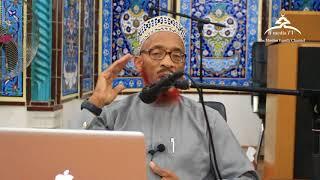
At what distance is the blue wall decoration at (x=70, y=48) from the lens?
375 cm

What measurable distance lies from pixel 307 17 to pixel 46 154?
1646mm

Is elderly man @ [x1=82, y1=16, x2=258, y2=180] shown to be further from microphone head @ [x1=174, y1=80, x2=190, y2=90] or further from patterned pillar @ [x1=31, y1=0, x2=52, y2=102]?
patterned pillar @ [x1=31, y1=0, x2=52, y2=102]

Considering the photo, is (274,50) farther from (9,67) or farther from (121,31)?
(121,31)

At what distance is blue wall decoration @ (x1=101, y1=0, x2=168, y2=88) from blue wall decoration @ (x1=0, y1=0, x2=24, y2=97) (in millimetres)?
1768

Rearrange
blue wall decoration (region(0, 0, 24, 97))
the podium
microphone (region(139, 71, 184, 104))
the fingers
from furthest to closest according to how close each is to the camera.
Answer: blue wall decoration (region(0, 0, 24, 97)), the podium, the fingers, microphone (region(139, 71, 184, 104))

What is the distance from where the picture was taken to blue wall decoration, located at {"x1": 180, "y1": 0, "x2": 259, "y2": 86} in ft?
17.3

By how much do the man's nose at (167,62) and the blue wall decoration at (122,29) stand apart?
334cm

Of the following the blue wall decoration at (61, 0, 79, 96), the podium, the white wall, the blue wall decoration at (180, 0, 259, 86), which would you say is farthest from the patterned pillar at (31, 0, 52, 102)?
the blue wall decoration at (180, 0, 259, 86)

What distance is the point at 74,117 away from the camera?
13.1ft

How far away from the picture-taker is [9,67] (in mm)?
2350

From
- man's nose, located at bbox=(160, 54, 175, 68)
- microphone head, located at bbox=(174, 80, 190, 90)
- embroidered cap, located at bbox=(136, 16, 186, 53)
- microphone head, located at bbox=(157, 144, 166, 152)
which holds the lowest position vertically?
microphone head, located at bbox=(157, 144, 166, 152)

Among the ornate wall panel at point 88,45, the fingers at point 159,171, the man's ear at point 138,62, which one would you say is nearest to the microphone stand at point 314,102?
the fingers at point 159,171

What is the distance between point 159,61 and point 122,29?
3472mm

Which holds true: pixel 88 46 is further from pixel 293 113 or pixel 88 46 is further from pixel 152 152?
pixel 152 152
